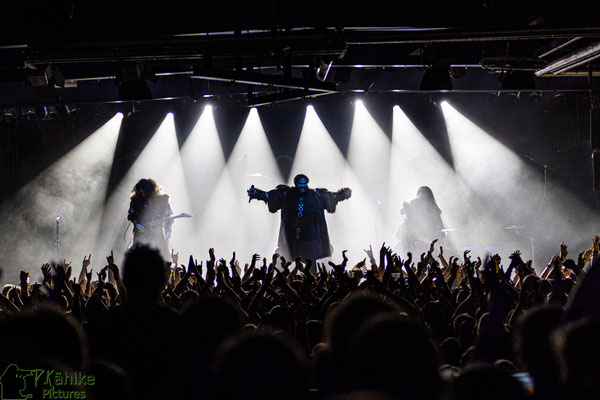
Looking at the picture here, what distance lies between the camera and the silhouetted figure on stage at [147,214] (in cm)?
779

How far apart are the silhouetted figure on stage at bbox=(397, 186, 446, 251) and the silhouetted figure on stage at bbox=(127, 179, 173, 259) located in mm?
4121

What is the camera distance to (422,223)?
927 centimetres

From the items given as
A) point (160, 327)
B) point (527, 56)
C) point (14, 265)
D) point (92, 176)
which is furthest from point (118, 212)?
point (160, 327)

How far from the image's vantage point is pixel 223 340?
183 cm

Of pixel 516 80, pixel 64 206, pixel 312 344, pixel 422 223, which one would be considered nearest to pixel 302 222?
pixel 422 223

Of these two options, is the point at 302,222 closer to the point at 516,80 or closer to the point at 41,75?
the point at 516,80

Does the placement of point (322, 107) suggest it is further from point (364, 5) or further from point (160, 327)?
point (160, 327)

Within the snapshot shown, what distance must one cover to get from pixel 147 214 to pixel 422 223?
459cm

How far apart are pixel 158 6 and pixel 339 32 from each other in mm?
1961

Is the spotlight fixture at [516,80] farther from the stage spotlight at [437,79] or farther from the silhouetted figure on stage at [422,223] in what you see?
the silhouetted figure on stage at [422,223]

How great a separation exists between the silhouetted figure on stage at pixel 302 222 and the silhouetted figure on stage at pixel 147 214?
1.42m

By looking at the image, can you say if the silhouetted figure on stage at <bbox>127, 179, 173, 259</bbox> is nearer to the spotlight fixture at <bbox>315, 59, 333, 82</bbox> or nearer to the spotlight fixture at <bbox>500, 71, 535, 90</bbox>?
the spotlight fixture at <bbox>315, 59, 333, 82</bbox>

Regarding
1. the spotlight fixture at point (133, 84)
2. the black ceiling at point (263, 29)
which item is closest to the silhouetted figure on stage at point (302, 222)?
the black ceiling at point (263, 29)

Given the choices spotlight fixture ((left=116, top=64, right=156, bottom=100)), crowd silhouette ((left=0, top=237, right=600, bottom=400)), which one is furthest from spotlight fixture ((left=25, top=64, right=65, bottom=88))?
crowd silhouette ((left=0, top=237, right=600, bottom=400))
